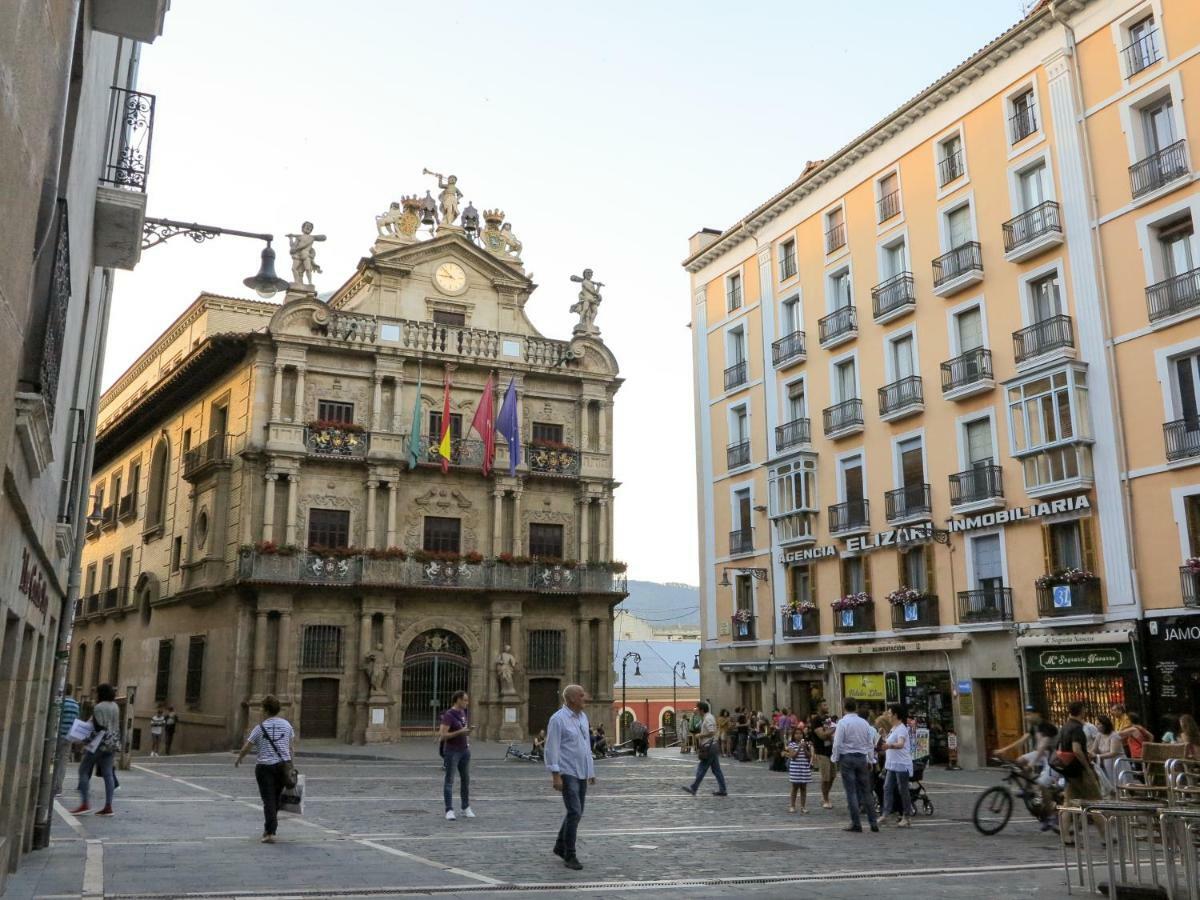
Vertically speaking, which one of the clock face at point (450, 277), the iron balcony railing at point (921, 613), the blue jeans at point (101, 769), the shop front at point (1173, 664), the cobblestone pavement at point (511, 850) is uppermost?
the clock face at point (450, 277)

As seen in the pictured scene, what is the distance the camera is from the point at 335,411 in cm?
3756

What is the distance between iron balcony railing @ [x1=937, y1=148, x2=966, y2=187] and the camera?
30.9 meters

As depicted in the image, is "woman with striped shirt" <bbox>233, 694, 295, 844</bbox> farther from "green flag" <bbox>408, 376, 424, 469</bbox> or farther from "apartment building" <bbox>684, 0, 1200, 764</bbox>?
"green flag" <bbox>408, 376, 424, 469</bbox>

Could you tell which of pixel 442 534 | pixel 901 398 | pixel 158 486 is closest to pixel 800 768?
pixel 901 398

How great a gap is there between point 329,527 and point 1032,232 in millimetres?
23452

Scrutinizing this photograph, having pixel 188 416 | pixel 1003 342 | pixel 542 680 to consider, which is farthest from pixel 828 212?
pixel 188 416

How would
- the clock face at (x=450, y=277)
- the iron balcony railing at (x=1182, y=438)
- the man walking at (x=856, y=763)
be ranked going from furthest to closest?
the clock face at (x=450, y=277) → the iron balcony railing at (x=1182, y=438) → the man walking at (x=856, y=763)

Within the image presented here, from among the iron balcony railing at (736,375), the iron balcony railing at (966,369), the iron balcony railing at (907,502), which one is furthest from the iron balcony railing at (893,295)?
the iron balcony railing at (736,375)

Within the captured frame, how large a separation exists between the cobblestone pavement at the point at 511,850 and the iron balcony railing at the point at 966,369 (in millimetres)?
11843

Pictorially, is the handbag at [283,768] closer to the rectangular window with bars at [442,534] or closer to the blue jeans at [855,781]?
the blue jeans at [855,781]

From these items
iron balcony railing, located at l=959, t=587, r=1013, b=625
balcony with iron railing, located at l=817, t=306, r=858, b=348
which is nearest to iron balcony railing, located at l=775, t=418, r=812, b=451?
balcony with iron railing, located at l=817, t=306, r=858, b=348

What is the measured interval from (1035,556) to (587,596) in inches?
661

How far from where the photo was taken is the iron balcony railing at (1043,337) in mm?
26703

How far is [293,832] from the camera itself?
13539 mm
